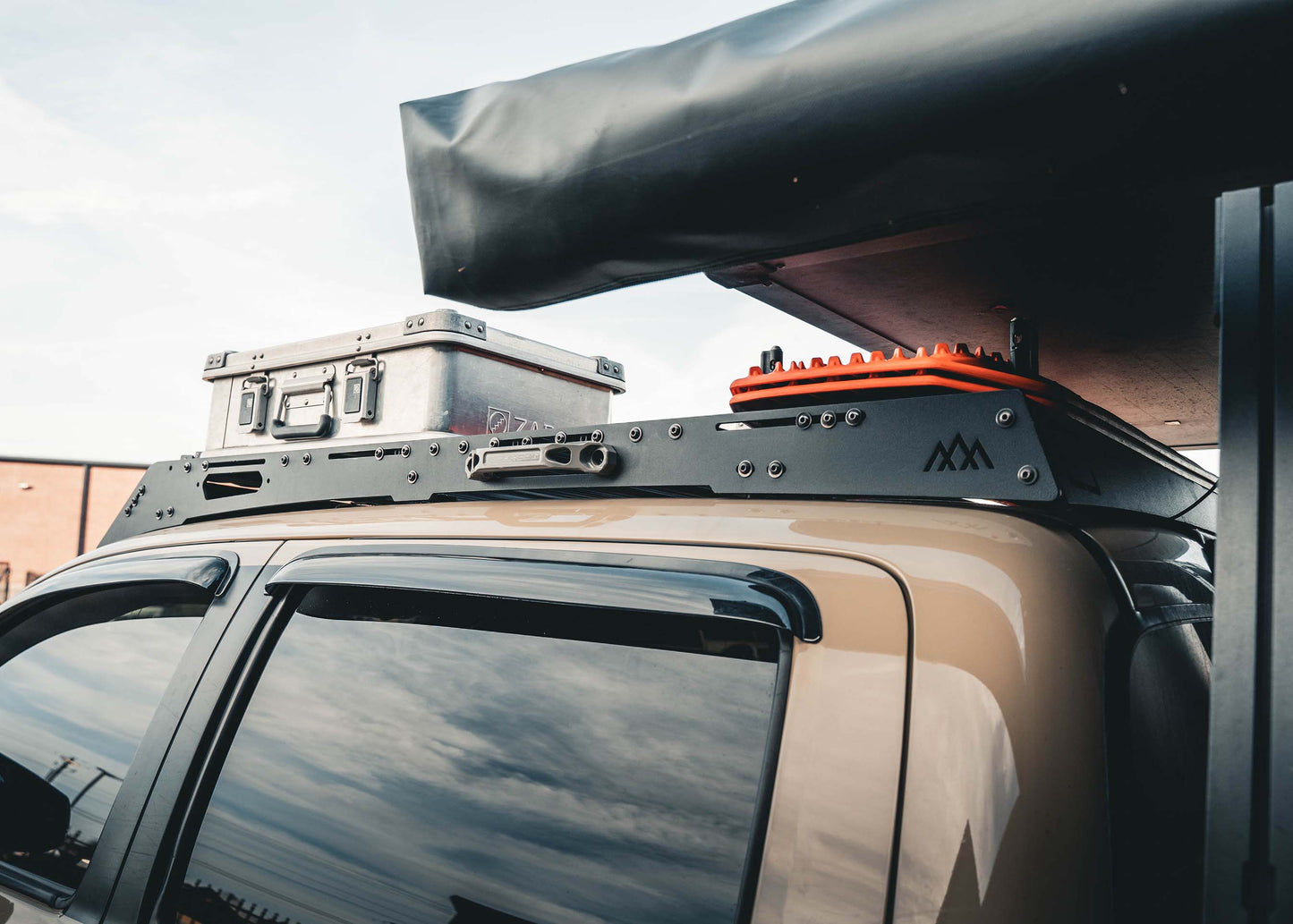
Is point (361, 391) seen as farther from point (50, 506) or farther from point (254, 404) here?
point (50, 506)

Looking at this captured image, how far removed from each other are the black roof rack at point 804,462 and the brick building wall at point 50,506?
2118 cm

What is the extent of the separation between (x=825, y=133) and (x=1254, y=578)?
692 millimetres

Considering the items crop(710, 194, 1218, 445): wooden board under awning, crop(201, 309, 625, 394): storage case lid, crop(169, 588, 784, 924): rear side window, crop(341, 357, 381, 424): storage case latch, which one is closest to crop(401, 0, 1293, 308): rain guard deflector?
crop(710, 194, 1218, 445): wooden board under awning

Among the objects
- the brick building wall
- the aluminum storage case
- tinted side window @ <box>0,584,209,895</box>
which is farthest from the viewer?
the brick building wall

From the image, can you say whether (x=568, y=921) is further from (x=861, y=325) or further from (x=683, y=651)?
(x=861, y=325)

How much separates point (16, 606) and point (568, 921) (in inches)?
63.2

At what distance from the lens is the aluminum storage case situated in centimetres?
300

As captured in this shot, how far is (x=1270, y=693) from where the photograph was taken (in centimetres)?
78

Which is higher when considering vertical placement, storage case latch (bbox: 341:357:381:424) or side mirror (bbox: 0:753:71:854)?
storage case latch (bbox: 341:357:381:424)

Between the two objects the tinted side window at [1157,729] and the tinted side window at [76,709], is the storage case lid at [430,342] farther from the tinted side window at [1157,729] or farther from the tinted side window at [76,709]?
the tinted side window at [1157,729]

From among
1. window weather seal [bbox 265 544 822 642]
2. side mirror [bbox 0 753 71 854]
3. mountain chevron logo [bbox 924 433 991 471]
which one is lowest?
side mirror [bbox 0 753 71 854]

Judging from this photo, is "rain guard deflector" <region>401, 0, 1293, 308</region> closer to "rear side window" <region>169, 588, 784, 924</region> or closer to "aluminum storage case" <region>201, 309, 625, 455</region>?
"rear side window" <region>169, 588, 784, 924</region>

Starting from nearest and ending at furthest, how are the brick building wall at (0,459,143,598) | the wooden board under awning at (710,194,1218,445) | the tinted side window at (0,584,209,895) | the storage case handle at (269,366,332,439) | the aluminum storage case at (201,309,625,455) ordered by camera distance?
the wooden board under awning at (710,194,1218,445) → the tinted side window at (0,584,209,895) → the aluminum storage case at (201,309,625,455) → the storage case handle at (269,366,332,439) → the brick building wall at (0,459,143,598)

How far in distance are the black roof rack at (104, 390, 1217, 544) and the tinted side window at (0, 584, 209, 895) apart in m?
0.35
